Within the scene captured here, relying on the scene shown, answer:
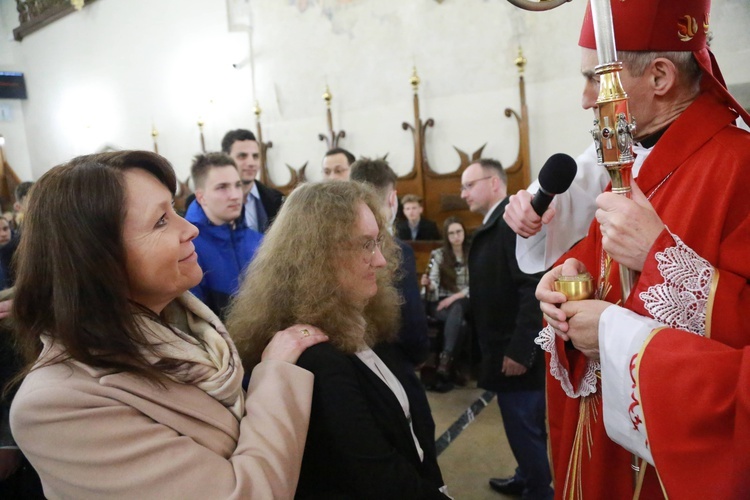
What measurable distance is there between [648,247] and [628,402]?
316 millimetres

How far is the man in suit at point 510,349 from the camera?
273cm

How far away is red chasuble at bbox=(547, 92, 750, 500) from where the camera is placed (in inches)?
41.3

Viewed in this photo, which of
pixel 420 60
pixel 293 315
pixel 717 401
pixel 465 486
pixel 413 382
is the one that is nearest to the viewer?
pixel 717 401

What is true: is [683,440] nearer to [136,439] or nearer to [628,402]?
[628,402]

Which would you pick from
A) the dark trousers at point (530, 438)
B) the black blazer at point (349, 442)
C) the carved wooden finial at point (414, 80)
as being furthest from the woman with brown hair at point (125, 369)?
the carved wooden finial at point (414, 80)

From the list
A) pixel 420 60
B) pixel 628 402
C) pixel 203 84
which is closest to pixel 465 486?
pixel 628 402

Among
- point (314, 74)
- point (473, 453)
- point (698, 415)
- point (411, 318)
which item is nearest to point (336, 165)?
point (411, 318)

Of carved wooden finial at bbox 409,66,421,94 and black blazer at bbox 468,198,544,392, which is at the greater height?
carved wooden finial at bbox 409,66,421,94

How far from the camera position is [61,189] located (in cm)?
108

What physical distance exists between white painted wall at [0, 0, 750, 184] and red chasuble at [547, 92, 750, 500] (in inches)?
199

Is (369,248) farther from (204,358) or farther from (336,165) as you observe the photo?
(336,165)

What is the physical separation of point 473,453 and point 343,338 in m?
2.52

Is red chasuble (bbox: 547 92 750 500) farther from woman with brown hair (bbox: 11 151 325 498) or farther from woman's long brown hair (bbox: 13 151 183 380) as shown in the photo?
woman's long brown hair (bbox: 13 151 183 380)

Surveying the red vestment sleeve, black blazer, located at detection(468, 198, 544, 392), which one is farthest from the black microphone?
black blazer, located at detection(468, 198, 544, 392)
